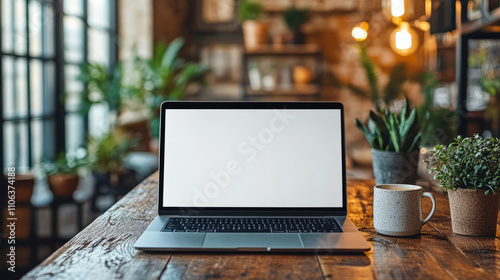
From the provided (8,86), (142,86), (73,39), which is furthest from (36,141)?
(142,86)

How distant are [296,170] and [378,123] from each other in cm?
40

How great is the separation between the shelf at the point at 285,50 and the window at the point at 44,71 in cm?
172

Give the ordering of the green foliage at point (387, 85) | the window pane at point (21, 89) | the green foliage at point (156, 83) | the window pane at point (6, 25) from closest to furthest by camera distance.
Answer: the window pane at point (6, 25) → the window pane at point (21, 89) → the green foliage at point (156, 83) → the green foliage at point (387, 85)

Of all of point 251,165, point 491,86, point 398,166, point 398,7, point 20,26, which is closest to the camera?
point 251,165

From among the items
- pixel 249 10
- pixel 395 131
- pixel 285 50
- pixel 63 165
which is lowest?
pixel 63 165

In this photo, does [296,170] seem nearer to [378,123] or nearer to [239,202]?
[239,202]

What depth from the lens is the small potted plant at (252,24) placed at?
5606 millimetres

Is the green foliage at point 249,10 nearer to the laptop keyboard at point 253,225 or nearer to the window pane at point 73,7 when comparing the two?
the window pane at point 73,7

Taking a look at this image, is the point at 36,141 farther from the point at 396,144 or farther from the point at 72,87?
the point at 396,144

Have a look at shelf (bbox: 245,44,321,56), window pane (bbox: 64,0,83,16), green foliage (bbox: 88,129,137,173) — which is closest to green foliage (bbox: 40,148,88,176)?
green foliage (bbox: 88,129,137,173)

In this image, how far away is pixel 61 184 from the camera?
3309 millimetres

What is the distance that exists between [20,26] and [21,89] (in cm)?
40

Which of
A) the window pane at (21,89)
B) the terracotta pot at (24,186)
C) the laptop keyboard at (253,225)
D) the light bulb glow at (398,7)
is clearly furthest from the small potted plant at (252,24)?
the laptop keyboard at (253,225)

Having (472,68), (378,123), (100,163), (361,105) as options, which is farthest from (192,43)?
(378,123)
